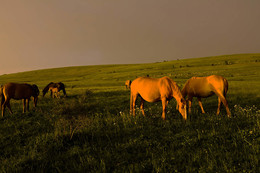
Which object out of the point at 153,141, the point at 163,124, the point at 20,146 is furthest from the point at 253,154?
the point at 20,146

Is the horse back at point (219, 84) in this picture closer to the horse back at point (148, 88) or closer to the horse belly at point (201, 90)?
the horse belly at point (201, 90)

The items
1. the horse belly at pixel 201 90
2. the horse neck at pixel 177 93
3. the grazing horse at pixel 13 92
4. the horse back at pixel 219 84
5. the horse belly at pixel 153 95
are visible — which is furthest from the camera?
the grazing horse at pixel 13 92

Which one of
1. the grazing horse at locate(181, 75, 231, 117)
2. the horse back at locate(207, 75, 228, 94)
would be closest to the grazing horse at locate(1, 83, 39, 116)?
the grazing horse at locate(181, 75, 231, 117)

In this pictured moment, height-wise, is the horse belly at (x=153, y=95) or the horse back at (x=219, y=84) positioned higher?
the horse back at (x=219, y=84)

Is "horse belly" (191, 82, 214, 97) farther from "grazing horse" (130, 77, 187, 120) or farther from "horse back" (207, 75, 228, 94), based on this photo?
"grazing horse" (130, 77, 187, 120)

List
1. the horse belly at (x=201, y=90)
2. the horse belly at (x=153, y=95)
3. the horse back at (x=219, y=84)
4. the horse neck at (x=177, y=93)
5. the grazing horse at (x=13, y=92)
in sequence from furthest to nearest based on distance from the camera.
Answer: the grazing horse at (x=13, y=92)
the horse belly at (x=201, y=90)
the horse back at (x=219, y=84)
the horse belly at (x=153, y=95)
the horse neck at (x=177, y=93)

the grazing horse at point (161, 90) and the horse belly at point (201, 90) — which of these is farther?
the horse belly at point (201, 90)

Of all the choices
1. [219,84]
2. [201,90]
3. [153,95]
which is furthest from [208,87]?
[153,95]

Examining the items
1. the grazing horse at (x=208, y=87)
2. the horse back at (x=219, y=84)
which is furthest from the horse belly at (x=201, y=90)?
the horse back at (x=219, y=84)

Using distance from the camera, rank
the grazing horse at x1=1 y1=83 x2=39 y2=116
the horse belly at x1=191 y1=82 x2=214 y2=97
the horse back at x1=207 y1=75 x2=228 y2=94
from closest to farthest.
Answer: the horse back at x1=207 y1=75 x2=228 y2=94, the horse belly at x1=191 y1=82 x2=214 y2=97, the grazing horse at x1=1 y1=83 x2=39 y2=116

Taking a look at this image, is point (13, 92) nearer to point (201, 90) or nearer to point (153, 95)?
point (153, 95)

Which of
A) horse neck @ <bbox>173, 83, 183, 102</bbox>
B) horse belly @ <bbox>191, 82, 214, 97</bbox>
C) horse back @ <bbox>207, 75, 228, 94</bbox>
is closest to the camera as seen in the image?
horse neck @ <bbox>173, 83, 183, 102</bbox>

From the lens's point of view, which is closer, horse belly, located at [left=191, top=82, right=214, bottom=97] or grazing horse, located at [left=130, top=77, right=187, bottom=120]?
grazing horse, located at [left=130, top=77, right=187, bottom=120]

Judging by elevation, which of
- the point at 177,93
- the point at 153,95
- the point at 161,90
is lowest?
the point at 153,95
